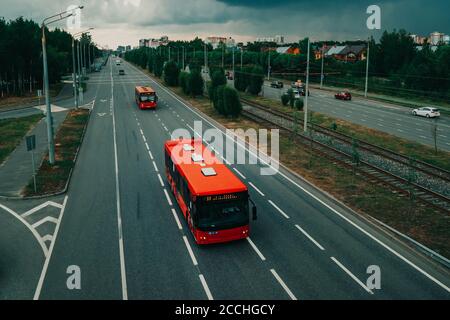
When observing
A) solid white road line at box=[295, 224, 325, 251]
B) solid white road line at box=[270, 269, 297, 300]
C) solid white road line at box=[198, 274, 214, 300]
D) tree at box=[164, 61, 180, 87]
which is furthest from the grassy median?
tree at box=[164, 61, 180, 87]

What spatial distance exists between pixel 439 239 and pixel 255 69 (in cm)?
5736

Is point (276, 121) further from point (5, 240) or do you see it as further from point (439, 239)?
point (5, 240)

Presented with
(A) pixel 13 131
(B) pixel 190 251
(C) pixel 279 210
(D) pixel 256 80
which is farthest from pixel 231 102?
(B) pixel 190 251

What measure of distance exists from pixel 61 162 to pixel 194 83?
41567mm

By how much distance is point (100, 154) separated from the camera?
35.5 metres

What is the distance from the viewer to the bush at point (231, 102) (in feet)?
170

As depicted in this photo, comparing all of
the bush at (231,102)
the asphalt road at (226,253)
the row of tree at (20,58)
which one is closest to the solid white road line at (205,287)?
the asphalt road at (226,253)

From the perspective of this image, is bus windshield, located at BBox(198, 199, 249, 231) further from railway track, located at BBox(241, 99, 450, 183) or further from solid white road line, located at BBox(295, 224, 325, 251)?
railway track, located at BBox(241, 99, 450, 183)

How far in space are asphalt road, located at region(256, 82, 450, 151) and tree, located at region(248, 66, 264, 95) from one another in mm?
3098

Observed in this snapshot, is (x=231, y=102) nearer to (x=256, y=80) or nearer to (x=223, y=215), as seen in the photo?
(x=256, y=80)

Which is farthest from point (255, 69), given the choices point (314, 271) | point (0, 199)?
point (314, 271)

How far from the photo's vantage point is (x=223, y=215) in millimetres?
18500

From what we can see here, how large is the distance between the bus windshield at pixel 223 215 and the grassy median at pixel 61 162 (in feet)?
40.2
